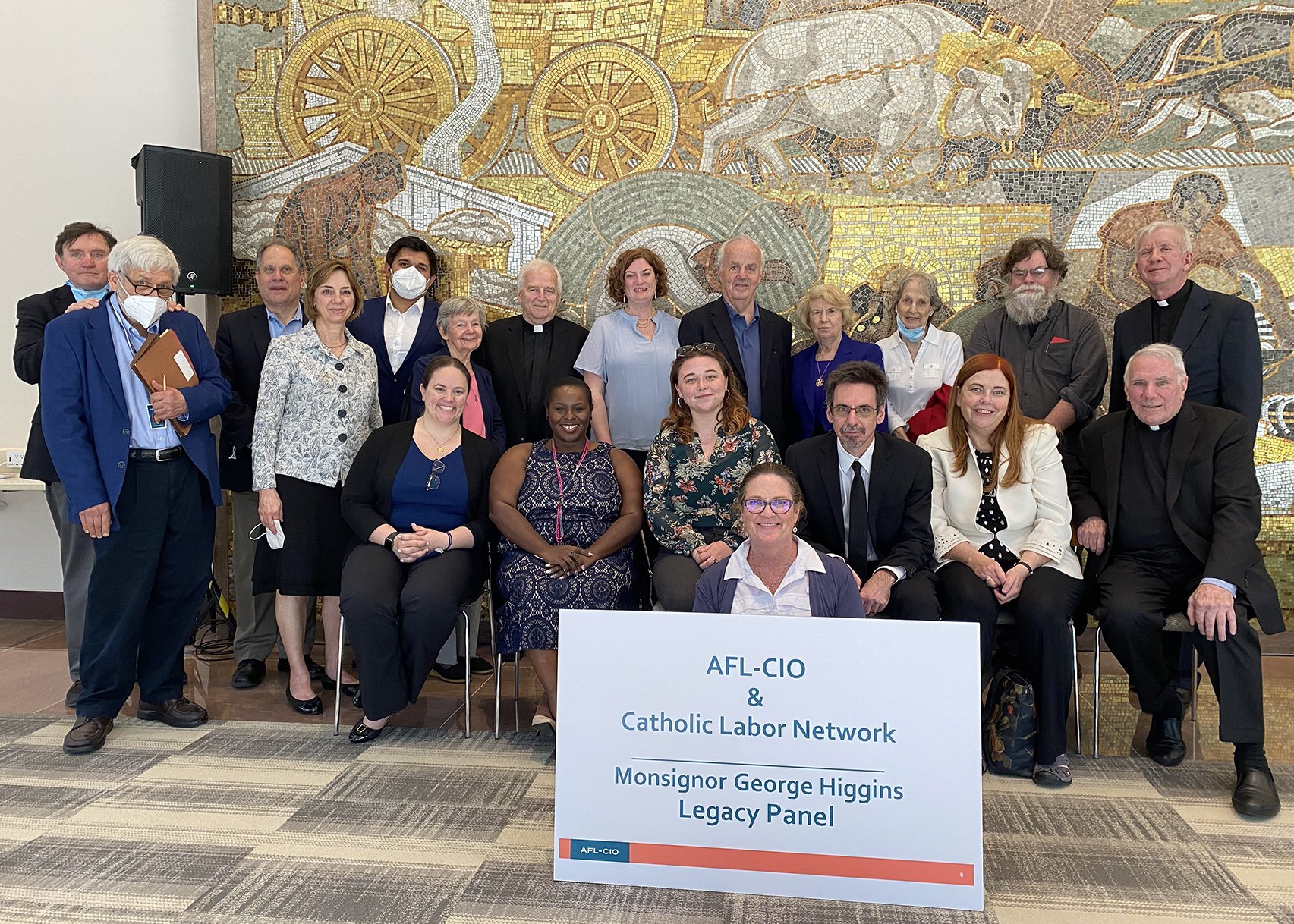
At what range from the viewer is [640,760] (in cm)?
219

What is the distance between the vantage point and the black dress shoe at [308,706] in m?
3.62

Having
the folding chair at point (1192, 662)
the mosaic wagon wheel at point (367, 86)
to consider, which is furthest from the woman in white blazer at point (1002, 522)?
the mosaic wagon wheel at point (367, 86)

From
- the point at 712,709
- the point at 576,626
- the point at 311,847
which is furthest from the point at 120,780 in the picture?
the point at 712,709

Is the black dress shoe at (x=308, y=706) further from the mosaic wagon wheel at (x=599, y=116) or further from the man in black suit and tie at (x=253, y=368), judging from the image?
the mosaic wagon wheel at (x=599, y=116)

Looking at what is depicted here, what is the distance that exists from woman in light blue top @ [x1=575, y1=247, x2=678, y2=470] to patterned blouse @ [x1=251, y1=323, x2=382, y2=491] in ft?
3.38

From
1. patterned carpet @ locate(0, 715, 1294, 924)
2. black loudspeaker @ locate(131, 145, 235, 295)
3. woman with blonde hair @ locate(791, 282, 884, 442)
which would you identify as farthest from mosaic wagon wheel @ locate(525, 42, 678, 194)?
patterned carpet @ locate(0, 715, 1294, 924)

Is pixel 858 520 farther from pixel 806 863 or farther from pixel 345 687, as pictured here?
pixel 345 687

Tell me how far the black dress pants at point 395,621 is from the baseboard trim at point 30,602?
2785 mm

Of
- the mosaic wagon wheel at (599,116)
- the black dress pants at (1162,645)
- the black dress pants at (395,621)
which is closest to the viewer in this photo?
the black dress pants at (1162,645)

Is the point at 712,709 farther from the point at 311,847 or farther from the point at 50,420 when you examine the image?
the point at 50,420

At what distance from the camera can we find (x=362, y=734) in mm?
3283

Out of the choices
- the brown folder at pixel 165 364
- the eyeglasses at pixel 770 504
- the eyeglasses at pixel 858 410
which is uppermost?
the brown folder at pixel 165 364

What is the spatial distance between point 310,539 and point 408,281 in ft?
4.11

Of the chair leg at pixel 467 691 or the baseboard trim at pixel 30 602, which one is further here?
the baseboard trim at pixel 30 602
